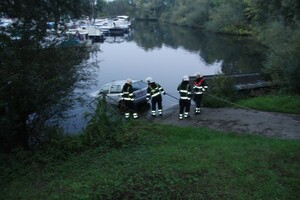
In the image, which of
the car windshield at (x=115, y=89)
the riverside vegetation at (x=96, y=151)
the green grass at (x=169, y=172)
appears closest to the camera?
the green grass at (x=169, y=172)

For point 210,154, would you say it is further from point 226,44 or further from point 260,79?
point 226,44

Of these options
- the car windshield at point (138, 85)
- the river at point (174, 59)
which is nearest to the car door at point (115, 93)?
the car windshield at point (138, 85)

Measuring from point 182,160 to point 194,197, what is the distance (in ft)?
5.99

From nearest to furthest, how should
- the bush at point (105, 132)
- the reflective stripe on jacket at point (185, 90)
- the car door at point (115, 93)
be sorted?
the bush at point (105, 132) → the reflective stripe on jacket at point (185, 90) → the car door at point (115, 93)

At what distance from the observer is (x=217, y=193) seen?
23.8 ft

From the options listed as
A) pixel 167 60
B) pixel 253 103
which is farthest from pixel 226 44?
pixel 253 103

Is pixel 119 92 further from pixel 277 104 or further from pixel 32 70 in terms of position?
pixel 32 70

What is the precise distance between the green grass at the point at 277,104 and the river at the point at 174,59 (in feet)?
18.7

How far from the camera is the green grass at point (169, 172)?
23.9ft

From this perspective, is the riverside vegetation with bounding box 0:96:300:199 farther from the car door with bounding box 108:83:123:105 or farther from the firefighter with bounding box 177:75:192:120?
the car door with bounding box 108:83:123:105

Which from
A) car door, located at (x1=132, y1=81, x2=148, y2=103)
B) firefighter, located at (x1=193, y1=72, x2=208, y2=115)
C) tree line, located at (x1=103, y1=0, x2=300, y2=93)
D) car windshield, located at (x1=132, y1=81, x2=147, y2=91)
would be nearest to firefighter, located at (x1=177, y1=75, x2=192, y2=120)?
firefighter, located at (x1=193, y1=72, x2=208, y2=115)

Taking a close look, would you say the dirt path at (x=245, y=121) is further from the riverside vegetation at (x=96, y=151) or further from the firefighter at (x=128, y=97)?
the riverside vegetation at (x=96, y=151)

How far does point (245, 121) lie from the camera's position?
13.3 metres

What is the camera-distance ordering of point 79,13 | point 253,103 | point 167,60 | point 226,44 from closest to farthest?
1. point 79,13
2. point 253,103
3. point 167,60
4. point 226,44
